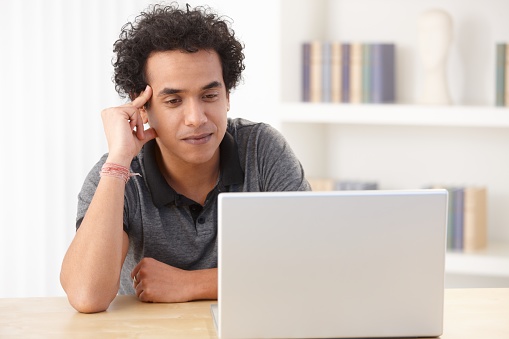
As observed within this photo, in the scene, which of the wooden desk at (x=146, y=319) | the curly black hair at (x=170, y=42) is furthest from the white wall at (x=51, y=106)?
the wooden desk at (x=146, y=319)

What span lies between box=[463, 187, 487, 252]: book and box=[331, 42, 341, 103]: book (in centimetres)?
Answer: 65

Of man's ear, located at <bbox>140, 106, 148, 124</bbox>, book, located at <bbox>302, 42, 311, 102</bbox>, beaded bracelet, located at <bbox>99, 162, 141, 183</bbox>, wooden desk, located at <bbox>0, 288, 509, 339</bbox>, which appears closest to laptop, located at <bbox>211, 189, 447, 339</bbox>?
wooden desk, located at <bbox>0, 288, 509, 339</bbox>

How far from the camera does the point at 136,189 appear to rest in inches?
85.7

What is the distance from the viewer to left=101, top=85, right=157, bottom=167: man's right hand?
206cm

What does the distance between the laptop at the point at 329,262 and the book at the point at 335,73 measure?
2.07 meters

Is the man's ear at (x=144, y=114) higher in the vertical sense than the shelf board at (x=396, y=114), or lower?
higher

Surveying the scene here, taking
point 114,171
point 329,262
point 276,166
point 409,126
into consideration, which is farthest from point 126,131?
point 409,126

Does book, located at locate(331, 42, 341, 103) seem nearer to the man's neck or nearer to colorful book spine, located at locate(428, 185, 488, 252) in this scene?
colorful book spine, located at locate(428, 185, 488, 252)

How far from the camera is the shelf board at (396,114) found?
11.0 feet

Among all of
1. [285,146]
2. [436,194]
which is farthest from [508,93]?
[436,194]

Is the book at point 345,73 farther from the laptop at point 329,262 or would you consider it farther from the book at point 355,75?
the laptop at point 329,262

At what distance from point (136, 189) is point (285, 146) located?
1.35 ft

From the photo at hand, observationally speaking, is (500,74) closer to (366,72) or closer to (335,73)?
(366,72)

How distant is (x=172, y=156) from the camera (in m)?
2.23
